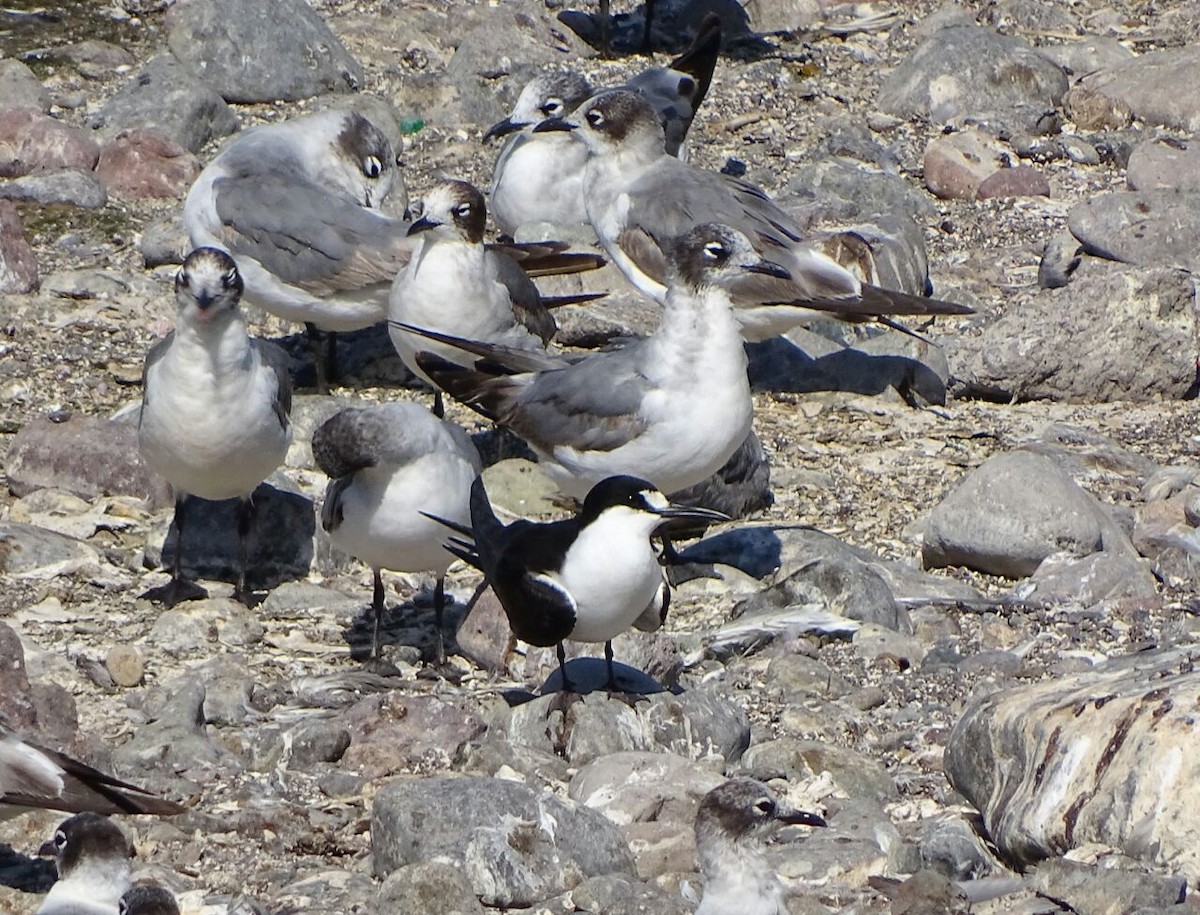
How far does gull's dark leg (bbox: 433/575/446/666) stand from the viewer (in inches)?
269

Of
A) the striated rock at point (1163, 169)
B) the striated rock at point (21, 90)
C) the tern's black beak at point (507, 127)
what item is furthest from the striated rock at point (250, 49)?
the striated rock at point (1163, 169)

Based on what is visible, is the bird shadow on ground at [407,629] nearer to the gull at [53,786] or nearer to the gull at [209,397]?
the gull at [209,397]

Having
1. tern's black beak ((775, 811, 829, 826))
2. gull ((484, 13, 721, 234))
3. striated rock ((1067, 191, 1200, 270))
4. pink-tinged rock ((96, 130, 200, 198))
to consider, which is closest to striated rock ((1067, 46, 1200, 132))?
striated rock ((1067, 191, 1200, 270))

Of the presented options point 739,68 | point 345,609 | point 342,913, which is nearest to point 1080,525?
point 345,609

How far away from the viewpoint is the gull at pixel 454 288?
27.3 feet

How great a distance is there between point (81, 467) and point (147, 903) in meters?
3.82

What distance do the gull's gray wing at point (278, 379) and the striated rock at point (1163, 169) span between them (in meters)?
5.34

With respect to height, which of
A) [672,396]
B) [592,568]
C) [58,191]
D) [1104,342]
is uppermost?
[592,568]

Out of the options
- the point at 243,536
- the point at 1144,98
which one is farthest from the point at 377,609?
the point at 1144,98

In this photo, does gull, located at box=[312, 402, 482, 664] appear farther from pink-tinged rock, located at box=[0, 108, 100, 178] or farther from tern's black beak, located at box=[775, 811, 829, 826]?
pink-tinged rock, located at box=[0, 108, 100, 178]

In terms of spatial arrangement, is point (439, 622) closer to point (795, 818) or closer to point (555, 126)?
point (795, 818)

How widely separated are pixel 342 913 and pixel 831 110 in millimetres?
8216

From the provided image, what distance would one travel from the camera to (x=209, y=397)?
23.1ft

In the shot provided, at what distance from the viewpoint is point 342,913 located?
16.6 ft
